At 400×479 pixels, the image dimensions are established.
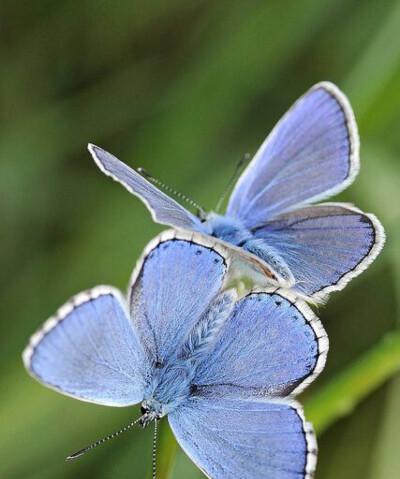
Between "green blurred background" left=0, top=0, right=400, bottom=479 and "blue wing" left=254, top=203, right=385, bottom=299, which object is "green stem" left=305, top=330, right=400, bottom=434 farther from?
"green blurred background" left=0, top=0, right=400, bottom=479

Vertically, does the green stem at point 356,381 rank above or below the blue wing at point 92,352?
below

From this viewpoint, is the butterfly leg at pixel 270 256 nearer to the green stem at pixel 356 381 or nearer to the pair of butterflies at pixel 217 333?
the pair of butterflies at pixel 217 333

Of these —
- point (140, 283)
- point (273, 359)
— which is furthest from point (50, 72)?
point (273, 359)

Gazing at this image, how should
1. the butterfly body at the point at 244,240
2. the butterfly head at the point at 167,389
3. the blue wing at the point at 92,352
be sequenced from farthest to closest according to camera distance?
the butterfly body at the point at 244,240 → the butterfly head at the point at 167,389 → the blue wing at the point at 92,352

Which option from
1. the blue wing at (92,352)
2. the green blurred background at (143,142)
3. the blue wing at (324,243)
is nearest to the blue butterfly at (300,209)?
the blue wing at (324,243)

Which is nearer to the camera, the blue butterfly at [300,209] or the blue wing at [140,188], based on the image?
the blue wing at [140,188]

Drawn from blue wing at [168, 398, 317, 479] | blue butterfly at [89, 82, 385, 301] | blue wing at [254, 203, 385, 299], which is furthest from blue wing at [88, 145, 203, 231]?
blue wing at [168, 398, 317, 479]

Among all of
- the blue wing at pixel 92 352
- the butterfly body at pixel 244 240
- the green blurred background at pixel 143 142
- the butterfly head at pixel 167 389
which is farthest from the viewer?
the green blurred background at pixel 143 142

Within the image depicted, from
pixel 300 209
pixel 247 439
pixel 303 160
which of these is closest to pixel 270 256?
pixel 300 209
